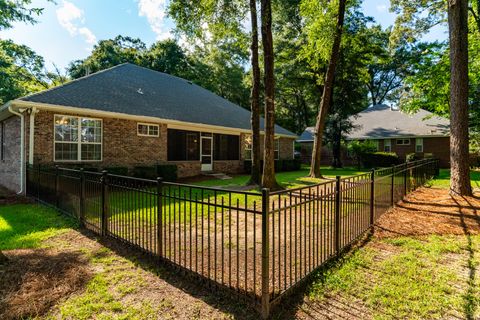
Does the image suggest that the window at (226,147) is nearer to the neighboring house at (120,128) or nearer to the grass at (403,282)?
the neighboring house at (120,128)

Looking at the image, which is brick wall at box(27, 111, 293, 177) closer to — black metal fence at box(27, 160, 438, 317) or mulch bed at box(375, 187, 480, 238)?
black metal fence at box(27, 160, 438, 317)

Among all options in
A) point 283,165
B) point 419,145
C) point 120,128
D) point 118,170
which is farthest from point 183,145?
point 419,145

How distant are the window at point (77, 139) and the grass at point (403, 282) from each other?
34.0 feet

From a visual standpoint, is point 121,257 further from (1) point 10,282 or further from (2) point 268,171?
(2) point 268,171

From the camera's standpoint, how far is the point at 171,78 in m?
20.1

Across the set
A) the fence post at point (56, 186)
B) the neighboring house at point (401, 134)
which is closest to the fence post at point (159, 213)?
the fence post at point (56, 186)

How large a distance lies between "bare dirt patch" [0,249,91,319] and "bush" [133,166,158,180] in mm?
7306

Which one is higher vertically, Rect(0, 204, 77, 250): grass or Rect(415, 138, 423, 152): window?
Rect(415, 138, 423, 152): window

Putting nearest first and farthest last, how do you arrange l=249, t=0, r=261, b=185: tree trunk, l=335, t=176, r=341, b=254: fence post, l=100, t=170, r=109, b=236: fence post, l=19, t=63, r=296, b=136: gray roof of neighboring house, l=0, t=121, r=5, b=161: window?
l=335, t=176, r=341, b=254: fence post → l=100, t=170, r=109, b=236: fence post → l=19, t=63, r=296, b=136: gray roof of neighboring house → l=249, t=0, r=261, b=185: tree trunk → l=0, t=121, r=5, b=161: window

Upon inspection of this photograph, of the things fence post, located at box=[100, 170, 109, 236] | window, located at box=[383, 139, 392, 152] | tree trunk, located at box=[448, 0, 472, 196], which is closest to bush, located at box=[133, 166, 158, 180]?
fence post, located at box=[100, 170, 109, 236]

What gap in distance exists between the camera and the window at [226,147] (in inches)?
661

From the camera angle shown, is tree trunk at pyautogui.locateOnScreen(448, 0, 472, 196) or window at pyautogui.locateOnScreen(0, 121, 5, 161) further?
window at pyautogui.locateOnScreen(0, 121, 5, 161)

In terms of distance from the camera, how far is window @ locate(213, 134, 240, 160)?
16780mm

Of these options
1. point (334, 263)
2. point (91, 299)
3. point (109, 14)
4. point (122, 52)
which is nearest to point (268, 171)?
point (334, 263)
